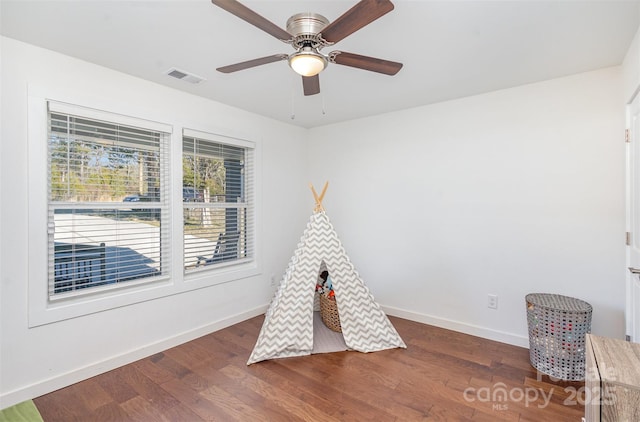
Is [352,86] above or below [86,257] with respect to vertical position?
above

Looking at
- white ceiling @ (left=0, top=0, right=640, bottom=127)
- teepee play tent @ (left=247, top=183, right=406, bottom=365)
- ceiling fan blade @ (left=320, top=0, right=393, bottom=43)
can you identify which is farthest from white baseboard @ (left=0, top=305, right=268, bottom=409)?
ceiling fan blade @ (left=320, top=0, right=393, bottom=43)

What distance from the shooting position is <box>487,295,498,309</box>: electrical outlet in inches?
117

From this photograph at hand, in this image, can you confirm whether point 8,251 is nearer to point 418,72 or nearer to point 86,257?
point 86,257

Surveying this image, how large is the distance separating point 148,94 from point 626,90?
375 centimetres

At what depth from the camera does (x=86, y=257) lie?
243 cm

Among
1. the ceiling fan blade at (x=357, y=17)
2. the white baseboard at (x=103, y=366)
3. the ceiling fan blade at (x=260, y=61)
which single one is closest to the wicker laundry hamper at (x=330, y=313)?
the white baseboard at (x=103, y=366)

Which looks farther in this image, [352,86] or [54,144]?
[352,86]

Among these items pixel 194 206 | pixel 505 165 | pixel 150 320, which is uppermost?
pixel 505 165

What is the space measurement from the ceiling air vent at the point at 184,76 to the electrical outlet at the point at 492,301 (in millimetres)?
3302

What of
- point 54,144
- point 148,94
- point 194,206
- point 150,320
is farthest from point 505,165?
point 54,144

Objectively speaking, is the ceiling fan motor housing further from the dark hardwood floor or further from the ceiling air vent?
the dark hardwood floor

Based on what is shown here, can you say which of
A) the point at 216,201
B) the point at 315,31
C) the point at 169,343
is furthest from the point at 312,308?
the point at 315,31

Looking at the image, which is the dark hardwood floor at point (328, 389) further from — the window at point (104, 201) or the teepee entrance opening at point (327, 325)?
the window at point (104, 201)

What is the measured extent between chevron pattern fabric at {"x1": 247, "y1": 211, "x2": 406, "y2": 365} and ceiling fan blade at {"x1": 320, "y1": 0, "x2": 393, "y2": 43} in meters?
1.74
